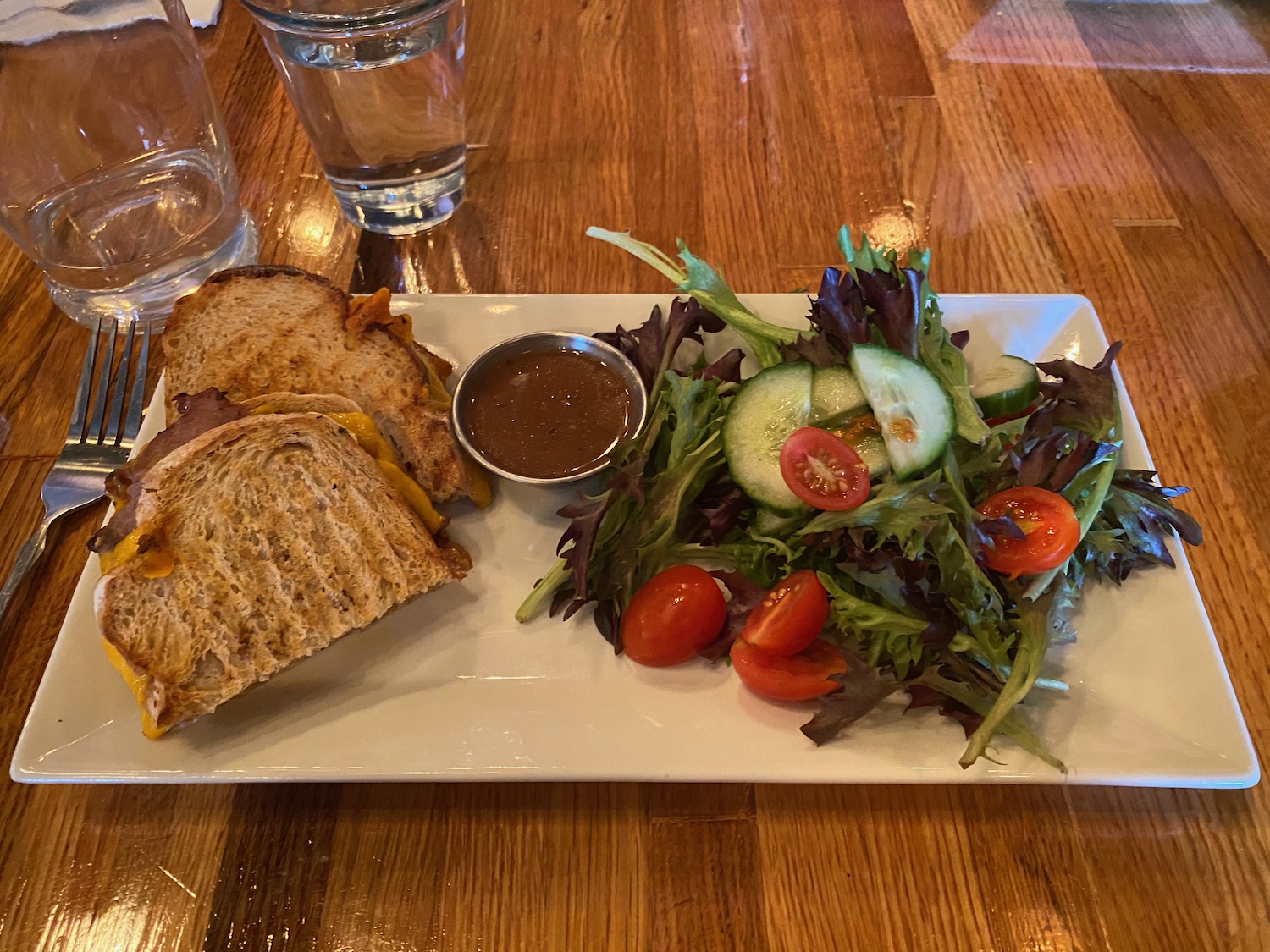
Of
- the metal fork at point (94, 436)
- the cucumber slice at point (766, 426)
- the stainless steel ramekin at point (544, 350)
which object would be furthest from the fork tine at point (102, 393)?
the cucumber slice at point (766, 426)

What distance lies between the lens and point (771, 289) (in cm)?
262

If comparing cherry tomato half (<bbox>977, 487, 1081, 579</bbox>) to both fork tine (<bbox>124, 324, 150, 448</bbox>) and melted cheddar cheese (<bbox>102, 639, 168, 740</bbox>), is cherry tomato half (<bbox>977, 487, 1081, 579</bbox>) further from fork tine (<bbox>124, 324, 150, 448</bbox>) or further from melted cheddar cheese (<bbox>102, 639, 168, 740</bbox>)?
fork tine (<bbox>124, 324, 150, 448</bbox>)

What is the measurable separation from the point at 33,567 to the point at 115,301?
2.97ft

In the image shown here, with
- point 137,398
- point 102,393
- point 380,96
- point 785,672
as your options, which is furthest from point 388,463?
point 380,96

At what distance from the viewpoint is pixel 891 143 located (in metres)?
3.04

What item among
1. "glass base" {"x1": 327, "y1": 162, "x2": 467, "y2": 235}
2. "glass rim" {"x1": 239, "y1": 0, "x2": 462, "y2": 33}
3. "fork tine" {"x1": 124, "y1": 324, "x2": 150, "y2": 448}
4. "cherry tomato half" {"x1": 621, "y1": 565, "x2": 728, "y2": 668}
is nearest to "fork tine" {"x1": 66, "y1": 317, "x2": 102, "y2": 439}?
"fork tine" {"x1": 124, "y1": 324, "x2": 150, "y2": 448}

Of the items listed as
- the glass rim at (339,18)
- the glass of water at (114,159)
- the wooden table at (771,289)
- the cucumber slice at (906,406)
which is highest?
the glass rim at (339,18)

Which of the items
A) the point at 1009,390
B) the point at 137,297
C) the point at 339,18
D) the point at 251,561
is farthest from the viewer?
the point at 137,297

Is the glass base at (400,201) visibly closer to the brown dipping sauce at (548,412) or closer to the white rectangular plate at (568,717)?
the brown dipping sauce at (548,412)

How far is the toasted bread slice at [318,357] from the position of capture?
2.02 metres

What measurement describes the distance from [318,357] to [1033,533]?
1763 millimetres

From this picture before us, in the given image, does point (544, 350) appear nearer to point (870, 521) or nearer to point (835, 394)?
point (835, 394)

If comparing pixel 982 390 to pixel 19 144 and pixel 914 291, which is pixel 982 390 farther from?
pixel 19 144

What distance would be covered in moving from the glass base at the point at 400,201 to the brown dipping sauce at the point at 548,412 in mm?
912
